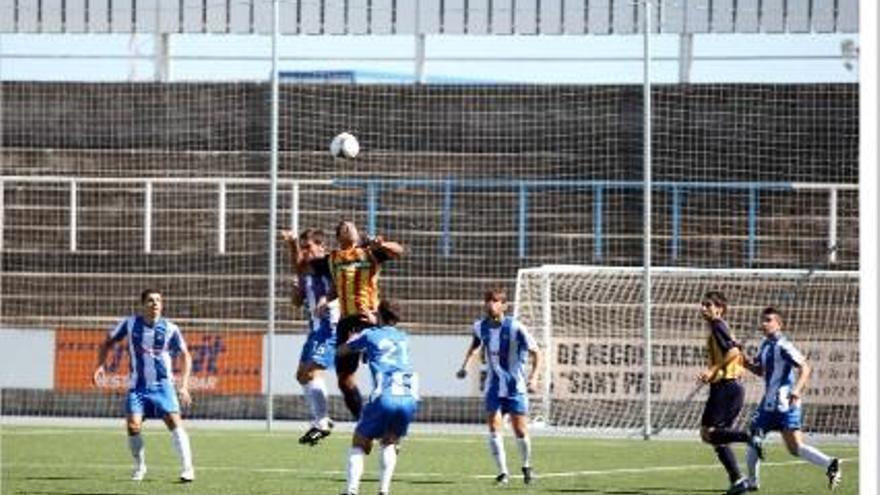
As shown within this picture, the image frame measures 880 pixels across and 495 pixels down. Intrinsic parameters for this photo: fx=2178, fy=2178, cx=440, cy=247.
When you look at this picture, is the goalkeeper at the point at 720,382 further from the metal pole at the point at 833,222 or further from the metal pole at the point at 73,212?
the metal pole at the point at 73,212

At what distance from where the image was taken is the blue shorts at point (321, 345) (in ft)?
65.8

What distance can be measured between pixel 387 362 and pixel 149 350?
178 inches

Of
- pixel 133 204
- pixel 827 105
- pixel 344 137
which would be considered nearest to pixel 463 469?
pixel 344 137

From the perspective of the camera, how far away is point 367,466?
68.0 feet

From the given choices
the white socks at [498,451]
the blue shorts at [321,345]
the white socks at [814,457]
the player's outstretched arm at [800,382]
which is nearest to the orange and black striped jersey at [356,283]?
the white socks at [498,451]

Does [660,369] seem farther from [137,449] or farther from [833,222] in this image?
[137,449]

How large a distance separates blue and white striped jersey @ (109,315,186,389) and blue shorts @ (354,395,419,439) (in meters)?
4.42

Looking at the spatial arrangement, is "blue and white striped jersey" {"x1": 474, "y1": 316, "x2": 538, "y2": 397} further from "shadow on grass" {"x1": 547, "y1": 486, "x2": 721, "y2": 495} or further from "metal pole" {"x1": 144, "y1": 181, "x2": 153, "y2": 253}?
"metal pole" {"x1": 144, "y1": 181, "x2": 153, "y2": 253}

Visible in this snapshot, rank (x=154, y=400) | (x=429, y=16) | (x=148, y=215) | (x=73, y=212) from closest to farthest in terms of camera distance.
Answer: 1. (x=154, y=400)
2. (x=429, y=16)
3. (x=73, y=212)
4. (x=148, y=215)

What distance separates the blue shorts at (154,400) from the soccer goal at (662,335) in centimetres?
1116

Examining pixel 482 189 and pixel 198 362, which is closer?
pixel 198 362

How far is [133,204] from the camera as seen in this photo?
3394 cm

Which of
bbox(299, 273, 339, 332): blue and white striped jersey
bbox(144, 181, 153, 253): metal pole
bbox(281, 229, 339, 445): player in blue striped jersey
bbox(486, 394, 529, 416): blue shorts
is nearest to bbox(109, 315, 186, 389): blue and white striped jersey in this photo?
bbox(281, 229, 339, 445): player in blue striped jersey

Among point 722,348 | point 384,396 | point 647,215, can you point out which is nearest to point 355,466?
point 384,396
